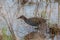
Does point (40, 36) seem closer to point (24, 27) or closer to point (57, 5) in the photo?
point (24, 27)

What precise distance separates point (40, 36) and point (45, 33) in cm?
6

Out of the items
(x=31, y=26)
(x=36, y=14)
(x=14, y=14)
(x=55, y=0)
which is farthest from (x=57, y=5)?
(x=14, y=14)

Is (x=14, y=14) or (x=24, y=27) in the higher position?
(x=14, y=14)

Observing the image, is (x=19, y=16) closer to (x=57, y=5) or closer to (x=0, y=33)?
(x=0, y=33)

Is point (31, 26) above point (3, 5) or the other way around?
the other way around

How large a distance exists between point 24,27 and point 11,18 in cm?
16

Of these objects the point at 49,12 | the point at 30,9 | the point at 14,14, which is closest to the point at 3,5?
the point at 14,14

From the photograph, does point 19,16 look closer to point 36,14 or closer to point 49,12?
point 36,14

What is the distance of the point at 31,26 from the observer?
4.69ft

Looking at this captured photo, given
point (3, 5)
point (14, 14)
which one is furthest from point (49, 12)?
point (3, 5)

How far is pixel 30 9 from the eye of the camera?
143 centimetres

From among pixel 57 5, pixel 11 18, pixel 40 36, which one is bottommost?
pixel 40 36

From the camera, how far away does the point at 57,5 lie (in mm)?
1420

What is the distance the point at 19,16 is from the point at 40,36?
293 millimetres
